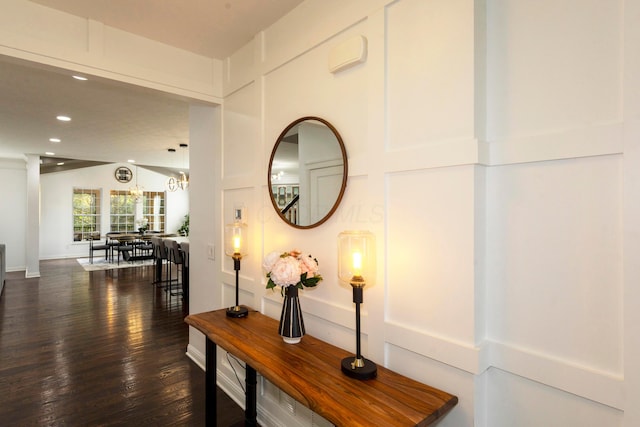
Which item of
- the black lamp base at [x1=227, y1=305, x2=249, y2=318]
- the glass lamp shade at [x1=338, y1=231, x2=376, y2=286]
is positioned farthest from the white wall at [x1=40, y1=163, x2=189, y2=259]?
the glass lamp shade at [x1=338, y1=231, x2=376, y2=286]

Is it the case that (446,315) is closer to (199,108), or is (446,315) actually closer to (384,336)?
(384,336)

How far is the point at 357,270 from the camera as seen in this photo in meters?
1.43

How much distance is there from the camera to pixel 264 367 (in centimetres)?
147

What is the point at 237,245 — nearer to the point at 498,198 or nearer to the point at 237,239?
the point at 237,239

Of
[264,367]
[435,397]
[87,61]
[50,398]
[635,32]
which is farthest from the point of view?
[50,398]

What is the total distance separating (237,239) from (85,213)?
10468mm

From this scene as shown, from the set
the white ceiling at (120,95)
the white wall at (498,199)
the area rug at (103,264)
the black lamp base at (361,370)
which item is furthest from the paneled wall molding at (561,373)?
the area rug at (103,264)

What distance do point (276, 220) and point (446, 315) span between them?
4.10 ft

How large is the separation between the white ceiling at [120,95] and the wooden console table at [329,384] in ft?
6.50

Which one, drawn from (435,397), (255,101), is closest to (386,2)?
(255,101)

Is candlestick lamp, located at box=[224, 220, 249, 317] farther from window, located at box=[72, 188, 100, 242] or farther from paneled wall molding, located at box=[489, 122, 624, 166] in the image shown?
window, located at box=[72, 188, 100, 242]

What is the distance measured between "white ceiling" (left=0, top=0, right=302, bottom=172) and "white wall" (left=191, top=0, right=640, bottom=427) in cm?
93

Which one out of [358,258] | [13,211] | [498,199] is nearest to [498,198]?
[498,199]

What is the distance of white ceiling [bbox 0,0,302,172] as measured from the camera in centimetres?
208
